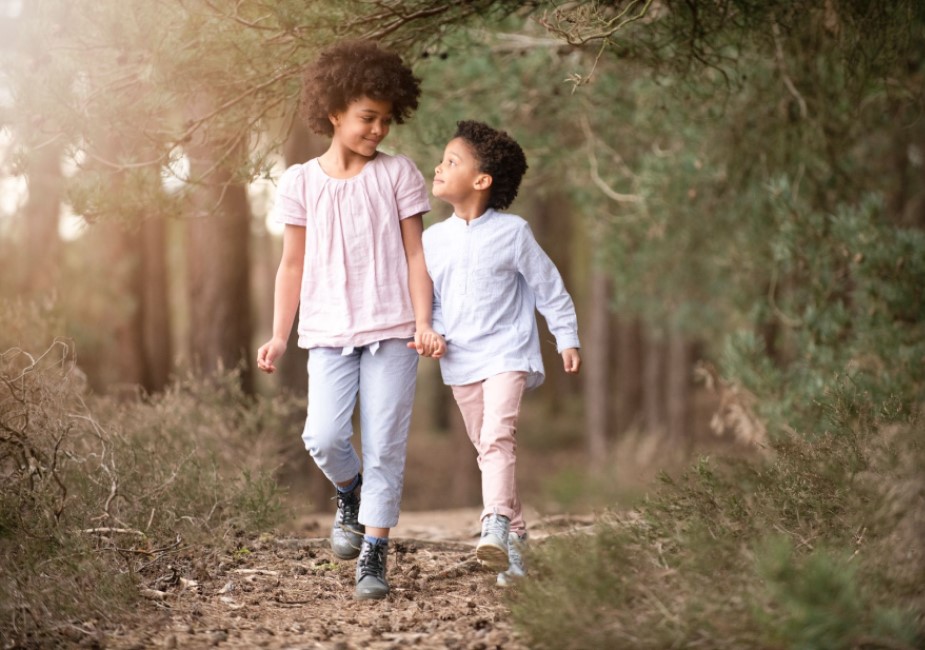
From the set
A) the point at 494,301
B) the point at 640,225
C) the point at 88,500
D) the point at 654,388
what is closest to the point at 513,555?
the point at 494,301

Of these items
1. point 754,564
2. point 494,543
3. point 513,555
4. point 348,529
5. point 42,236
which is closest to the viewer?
point 754,564

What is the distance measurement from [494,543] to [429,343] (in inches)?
32.4

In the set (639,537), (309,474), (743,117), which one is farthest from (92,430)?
(743,117)

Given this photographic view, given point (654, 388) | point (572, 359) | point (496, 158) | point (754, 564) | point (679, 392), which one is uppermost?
point (496, 158)

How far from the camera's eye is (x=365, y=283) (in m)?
4.41

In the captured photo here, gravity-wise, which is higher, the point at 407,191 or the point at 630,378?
the point at 407,191

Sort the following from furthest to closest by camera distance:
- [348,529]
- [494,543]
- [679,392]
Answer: [679,392], [348,529], [494,543]

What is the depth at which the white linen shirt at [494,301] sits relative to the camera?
445cm

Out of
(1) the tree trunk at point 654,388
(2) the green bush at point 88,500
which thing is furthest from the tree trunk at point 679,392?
(2) the green bush at point 88,500

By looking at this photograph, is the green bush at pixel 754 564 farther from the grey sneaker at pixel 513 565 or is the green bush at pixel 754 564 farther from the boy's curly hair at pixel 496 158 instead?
the boy's curly hair at pixel 496 158

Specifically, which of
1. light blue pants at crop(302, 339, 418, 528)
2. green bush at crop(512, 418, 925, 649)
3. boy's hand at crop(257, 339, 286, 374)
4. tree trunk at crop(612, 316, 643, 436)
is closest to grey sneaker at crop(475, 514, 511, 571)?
green bush at crop(512, 418, 925, 649)

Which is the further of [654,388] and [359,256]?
[654,388]

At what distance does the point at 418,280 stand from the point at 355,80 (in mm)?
846

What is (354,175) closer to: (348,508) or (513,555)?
(348,508)
